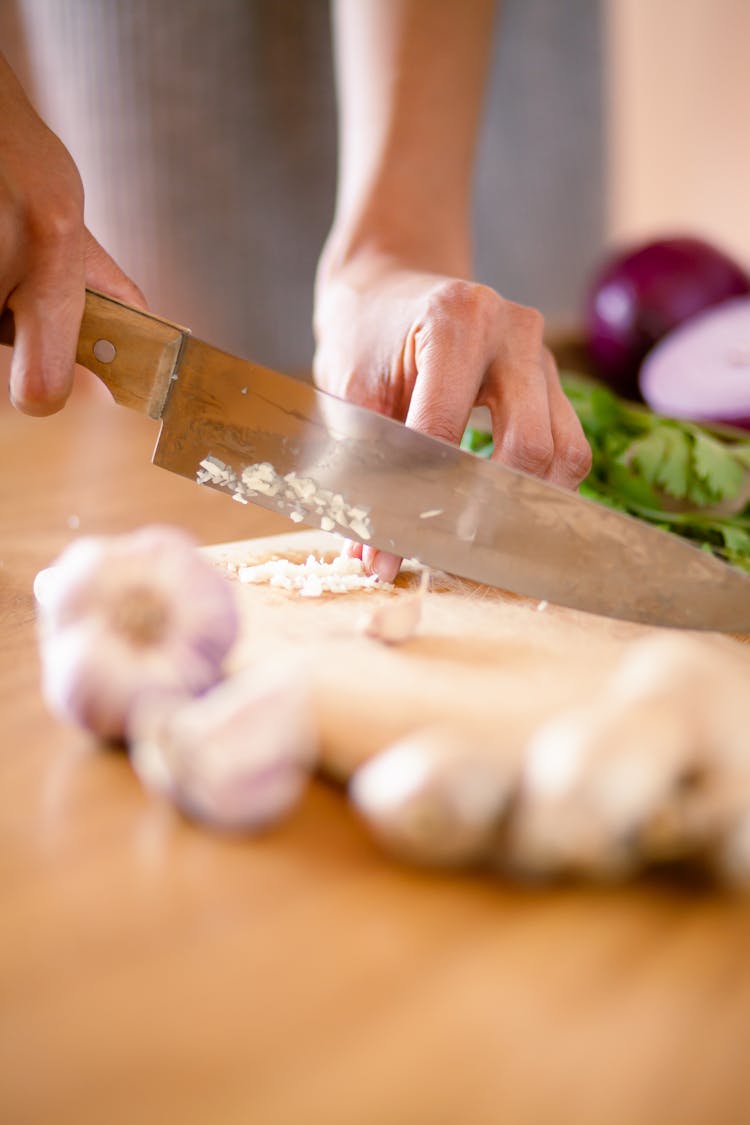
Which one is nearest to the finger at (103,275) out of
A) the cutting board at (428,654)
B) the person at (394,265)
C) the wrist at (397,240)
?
the person at (394,265)

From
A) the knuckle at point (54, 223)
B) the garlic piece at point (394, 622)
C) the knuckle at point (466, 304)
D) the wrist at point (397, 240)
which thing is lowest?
the garlic piece at point (394, 622)

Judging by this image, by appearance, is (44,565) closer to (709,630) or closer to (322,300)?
(322,300)

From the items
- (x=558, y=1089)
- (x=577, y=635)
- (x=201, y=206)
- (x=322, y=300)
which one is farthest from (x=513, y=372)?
(x=201, y=206)

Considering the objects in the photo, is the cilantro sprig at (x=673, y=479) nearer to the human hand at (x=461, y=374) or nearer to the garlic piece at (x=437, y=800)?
the human hand at (x=461, y=374)

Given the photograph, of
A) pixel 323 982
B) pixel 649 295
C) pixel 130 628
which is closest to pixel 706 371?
pixel 649 295

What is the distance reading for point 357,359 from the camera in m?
1.34

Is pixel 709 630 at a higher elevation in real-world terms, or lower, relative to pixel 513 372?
lower

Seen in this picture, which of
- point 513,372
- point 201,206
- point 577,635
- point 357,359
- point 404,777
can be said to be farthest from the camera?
point 201,206

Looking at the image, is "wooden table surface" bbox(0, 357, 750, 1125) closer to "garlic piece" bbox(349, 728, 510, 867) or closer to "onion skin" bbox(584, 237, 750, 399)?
"garlic piece" bbox(349, 728, 510, 867)

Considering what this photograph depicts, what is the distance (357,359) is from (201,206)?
3.44 ft

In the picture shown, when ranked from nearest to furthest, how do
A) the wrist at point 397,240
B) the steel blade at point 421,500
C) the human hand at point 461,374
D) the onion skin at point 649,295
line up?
the steel blade at point 421,500
the human hand at point 461,374
the wrist at point 397,240
the onion skin at point 649,295

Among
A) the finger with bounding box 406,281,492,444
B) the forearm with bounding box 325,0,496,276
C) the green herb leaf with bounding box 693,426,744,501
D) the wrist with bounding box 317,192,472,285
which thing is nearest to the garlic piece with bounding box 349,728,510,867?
the finger with bounding box 406,281,492,444

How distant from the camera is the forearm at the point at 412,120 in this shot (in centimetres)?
171

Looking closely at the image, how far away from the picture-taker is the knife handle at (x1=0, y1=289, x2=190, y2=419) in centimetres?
104
